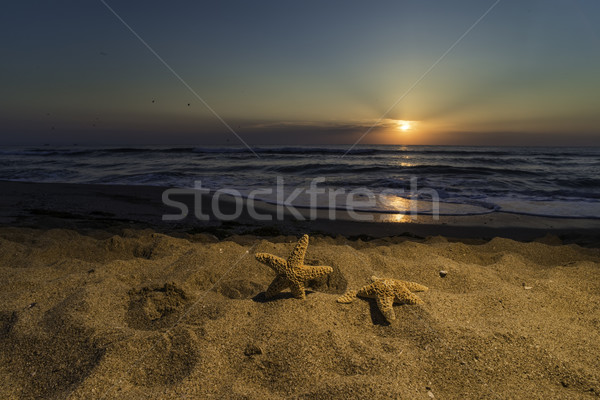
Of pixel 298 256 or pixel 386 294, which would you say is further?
pixel 298 256

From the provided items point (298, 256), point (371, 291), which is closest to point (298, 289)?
A: point (298, 256)

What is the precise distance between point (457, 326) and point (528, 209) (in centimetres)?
896

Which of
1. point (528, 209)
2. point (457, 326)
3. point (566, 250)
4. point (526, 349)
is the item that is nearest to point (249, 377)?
point (457, 326)

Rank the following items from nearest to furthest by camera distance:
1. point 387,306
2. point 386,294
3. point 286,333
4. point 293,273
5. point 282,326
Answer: point 286,333, point 282,326, point 387,306, point 386,294, point 293,273

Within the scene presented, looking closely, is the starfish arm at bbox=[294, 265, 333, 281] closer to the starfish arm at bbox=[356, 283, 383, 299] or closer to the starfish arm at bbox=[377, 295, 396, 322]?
the starfish arm at bbox=[356, 283, 383, 299]

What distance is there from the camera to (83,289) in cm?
355

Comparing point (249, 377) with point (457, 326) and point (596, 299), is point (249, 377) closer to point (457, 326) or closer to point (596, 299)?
point (457, 326)

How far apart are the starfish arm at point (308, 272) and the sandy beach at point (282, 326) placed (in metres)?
0.22

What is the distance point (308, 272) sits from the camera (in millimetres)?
3436

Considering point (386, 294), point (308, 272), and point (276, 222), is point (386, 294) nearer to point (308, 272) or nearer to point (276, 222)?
point (308, 272)

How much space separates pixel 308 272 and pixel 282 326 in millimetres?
646

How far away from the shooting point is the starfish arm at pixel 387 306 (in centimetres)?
308

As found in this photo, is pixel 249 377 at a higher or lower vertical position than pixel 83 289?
lower

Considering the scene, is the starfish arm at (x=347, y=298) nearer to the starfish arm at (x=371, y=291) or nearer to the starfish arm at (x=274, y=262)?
the starfish arm at (x=371, y=291)
